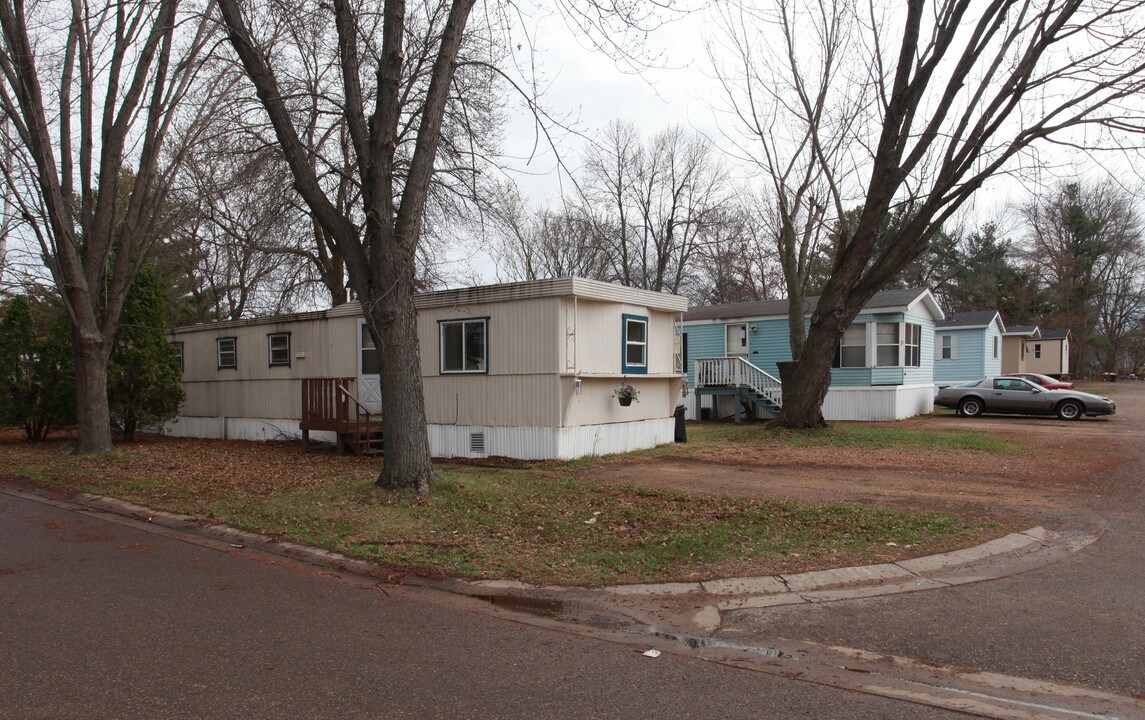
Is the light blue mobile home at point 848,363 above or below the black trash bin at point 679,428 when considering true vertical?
above

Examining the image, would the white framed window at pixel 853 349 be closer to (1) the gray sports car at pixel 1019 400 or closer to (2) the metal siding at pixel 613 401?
(1) the gray sports car at pixel 1019 400

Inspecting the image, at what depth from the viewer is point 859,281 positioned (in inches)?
688

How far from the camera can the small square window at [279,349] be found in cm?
1795

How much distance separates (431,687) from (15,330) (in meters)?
18.1

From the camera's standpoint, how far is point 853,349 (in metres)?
24.3

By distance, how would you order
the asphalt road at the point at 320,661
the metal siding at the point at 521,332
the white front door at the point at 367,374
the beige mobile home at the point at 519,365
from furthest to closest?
1. the white front door at the point at 367,374
2. the beige mobile home at the point at 519,365
3. the metal siding at the point at 521,332
4. the asphalt road at the point at 320,661

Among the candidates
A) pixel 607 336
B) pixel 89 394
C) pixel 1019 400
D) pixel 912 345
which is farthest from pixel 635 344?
pixel 1019 400

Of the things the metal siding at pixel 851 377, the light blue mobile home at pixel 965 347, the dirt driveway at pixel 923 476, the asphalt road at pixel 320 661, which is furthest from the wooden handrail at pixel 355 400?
the light blue mobile home at pixel 965 347

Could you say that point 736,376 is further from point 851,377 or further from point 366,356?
point 366,356

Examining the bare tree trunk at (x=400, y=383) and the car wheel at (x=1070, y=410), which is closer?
the bare tree trunk at (x=400, y=383)

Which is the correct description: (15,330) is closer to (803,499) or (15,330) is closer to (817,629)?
(803,499)

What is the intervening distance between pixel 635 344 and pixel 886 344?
12.2 meters

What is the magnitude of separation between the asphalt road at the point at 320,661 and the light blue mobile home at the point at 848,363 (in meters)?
19.3

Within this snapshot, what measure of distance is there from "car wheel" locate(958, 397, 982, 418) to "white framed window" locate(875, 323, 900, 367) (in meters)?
3.06
